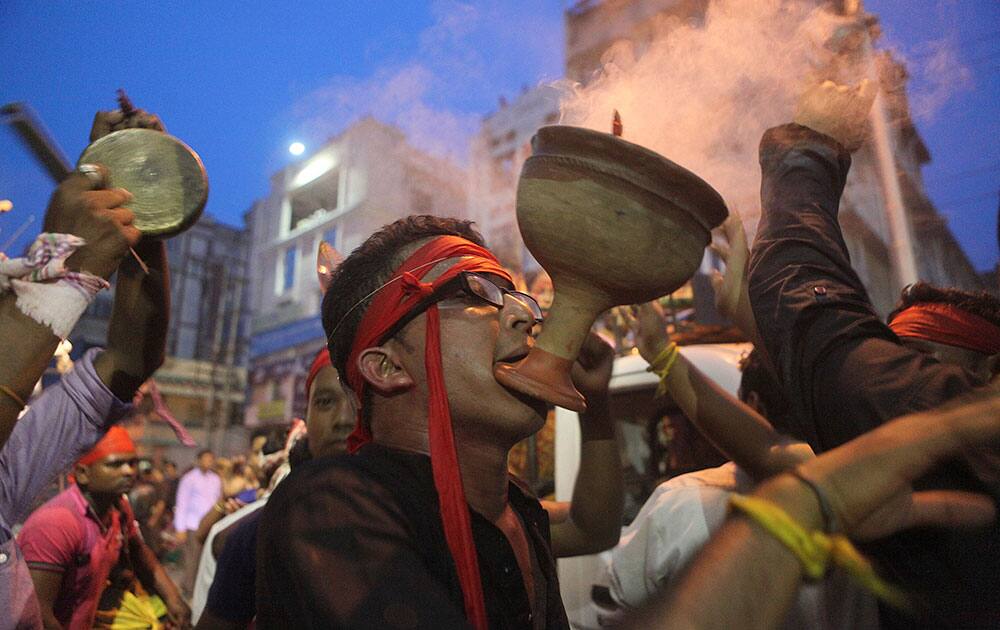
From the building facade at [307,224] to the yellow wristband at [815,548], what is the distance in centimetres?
2298

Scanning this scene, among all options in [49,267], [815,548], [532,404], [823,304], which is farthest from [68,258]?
[823,304]

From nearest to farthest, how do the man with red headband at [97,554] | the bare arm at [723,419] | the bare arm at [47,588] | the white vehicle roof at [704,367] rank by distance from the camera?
the bare arm at [723,419]
the bare arm at [47,588]
the man with red headband at [97,554]
the white vehicle roof at [704,367]

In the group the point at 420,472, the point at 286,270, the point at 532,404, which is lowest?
the point at 420,472

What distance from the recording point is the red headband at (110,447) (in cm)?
461

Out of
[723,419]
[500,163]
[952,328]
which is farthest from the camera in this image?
[500,163]

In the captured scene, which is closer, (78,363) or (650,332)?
(78,363)

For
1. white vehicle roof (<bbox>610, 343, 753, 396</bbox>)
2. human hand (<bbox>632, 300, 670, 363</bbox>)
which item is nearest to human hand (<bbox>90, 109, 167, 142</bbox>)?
human hand (<bbox>632, 300, 670, 363</bbox>)

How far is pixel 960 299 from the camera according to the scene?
6.51 ft

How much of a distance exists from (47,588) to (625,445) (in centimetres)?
417

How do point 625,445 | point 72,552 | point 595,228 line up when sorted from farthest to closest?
point 625,445
point 72,552
point 595,228

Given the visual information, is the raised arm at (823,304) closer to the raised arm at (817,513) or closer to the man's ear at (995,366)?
the man's ear at (995,366)

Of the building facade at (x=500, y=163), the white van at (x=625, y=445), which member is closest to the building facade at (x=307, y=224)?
the building facade at (x=500, y=163)

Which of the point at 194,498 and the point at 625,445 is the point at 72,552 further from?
the point at 194,498

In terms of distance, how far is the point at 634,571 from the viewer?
2703mm
